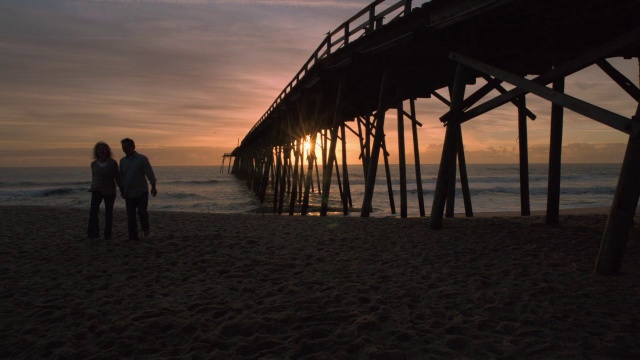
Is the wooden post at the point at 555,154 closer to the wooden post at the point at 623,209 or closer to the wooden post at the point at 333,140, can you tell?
the wooden post at the point at 623,209

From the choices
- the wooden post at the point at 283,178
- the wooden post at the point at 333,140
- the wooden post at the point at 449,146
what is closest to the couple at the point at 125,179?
the wooden post at the point at 449,146

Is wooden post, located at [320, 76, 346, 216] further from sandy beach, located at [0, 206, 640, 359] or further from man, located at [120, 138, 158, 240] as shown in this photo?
man, located at [120, 138, 158, 240]

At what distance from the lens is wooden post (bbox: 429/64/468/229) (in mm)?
6695

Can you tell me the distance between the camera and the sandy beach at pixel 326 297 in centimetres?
297

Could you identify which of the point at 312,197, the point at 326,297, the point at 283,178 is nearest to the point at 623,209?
the point at 326,297

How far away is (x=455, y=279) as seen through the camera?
4465 millimetres

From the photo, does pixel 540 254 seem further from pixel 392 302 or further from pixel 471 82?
pixel 471 82

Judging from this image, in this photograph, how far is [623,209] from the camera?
407 cm

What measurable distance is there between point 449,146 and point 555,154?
191cm

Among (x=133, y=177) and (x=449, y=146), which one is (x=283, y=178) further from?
(x=449, y=146)

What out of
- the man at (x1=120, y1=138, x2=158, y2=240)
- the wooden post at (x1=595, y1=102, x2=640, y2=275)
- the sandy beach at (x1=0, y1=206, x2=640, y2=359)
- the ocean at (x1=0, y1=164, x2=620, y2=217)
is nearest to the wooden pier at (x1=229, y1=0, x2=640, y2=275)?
the wooden post at (x1=595, y1=102, x2=640, y2=275)

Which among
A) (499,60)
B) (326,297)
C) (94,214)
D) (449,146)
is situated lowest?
(326,297)

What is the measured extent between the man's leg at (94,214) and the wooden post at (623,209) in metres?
7.04

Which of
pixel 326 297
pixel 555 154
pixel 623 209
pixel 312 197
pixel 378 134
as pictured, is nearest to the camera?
pixel 326 297
